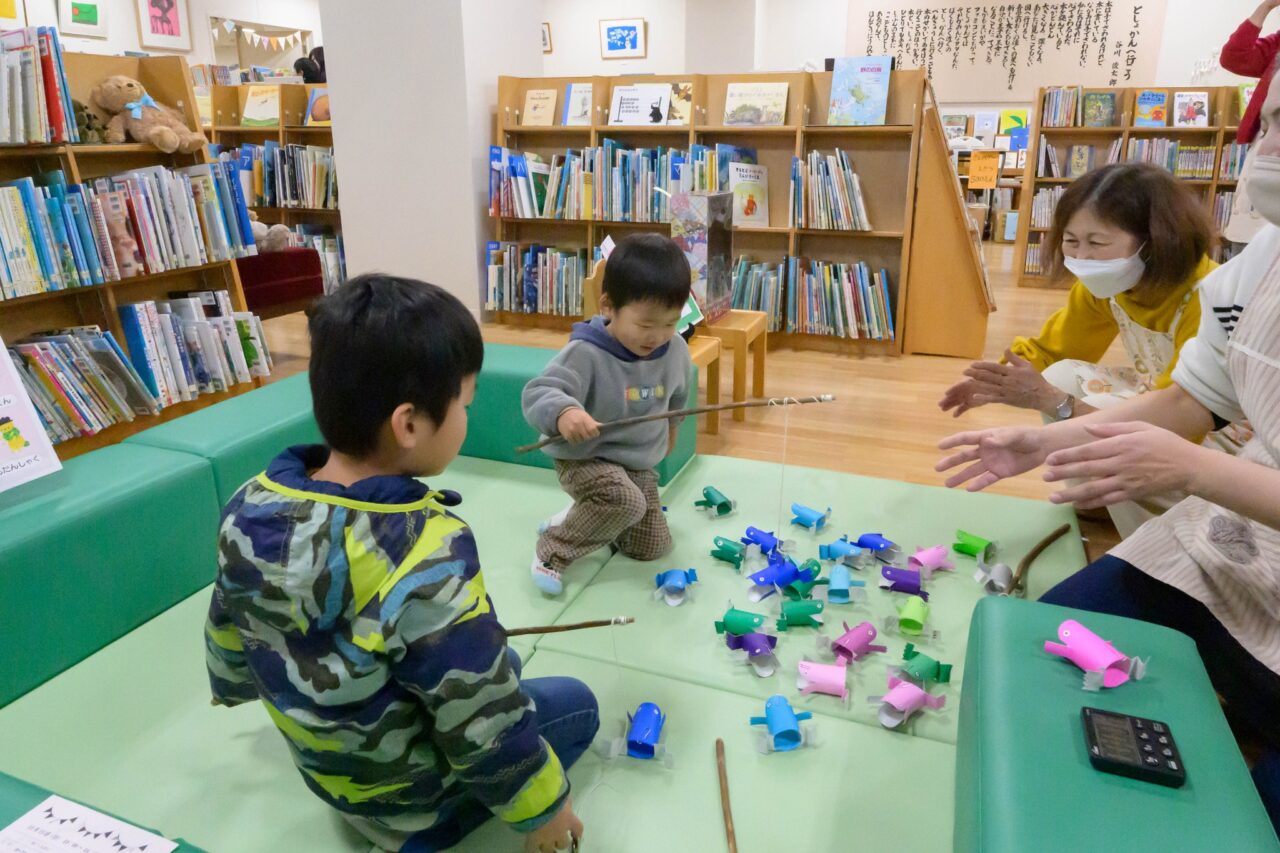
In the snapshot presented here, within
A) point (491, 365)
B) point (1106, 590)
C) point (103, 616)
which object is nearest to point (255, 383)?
point (491, 365)

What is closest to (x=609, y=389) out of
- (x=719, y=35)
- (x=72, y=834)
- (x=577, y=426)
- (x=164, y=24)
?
(x=577, y=426)

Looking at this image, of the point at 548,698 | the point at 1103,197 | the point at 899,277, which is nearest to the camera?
the point at 548,698

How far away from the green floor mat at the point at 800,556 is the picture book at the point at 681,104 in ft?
8.26

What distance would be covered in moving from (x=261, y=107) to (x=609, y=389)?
4.96 meters

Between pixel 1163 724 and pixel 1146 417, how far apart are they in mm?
755

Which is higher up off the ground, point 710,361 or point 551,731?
point 710,361

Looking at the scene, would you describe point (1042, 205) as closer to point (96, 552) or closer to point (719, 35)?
point (719, 35)

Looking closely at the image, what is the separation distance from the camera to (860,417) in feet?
11.3

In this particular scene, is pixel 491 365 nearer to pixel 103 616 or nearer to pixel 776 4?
pixel 103 616

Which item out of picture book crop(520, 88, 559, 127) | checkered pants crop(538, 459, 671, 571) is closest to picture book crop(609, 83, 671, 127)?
picture book crop(520, 88, 559, 127)

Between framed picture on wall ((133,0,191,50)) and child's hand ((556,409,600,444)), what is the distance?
7658 mm

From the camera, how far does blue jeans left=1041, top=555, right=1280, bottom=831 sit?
1220mm

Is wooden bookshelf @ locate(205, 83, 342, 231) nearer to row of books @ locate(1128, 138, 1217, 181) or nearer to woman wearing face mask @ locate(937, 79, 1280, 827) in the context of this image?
woman wearing face mask @ locate(937, 79, 1280, 827)

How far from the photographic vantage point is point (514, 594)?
6.27 feet
